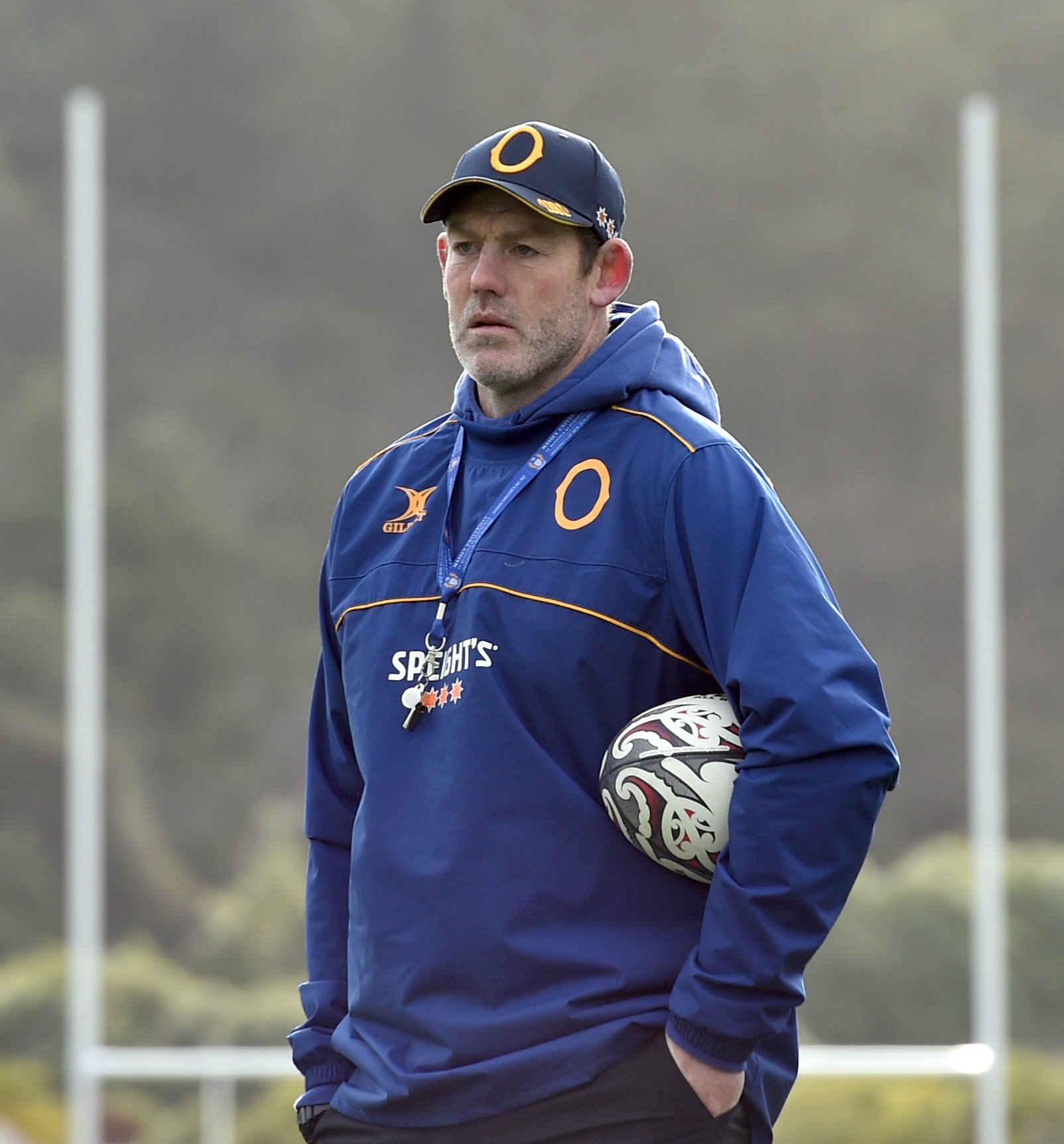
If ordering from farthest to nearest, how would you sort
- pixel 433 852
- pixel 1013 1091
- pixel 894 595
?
pixel 894 595
pixel 1013 1091
pixel 433 852

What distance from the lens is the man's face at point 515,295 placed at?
1988 mm

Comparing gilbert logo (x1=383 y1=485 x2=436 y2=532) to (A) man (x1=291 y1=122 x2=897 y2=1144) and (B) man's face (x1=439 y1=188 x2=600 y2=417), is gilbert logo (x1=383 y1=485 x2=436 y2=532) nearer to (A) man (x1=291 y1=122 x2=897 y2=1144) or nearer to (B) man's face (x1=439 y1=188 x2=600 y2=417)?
(A) man (x1=291 y1=122 x2=897 y2=1144)

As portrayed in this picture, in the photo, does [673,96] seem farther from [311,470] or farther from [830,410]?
[311,470]

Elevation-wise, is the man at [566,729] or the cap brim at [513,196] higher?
the cap brim at [513,196]

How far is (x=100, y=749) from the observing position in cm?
564

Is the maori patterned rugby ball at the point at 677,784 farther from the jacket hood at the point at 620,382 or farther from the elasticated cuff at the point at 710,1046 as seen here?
the jacket hood at the point at 620,382

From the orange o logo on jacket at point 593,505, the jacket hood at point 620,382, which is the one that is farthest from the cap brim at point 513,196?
the orange o logo on jacket at point 593,505

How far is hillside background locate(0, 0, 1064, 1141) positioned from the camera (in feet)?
19.3

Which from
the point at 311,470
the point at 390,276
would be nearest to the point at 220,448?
the point at 311,470

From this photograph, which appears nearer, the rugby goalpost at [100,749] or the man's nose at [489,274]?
the man's nose at [489,274]

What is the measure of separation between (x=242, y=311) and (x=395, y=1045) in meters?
4.68

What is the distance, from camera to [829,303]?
19.9 ft

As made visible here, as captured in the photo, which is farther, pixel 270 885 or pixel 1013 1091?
pixel 270 885

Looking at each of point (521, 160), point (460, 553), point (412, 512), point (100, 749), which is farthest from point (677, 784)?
point (100, 749)
